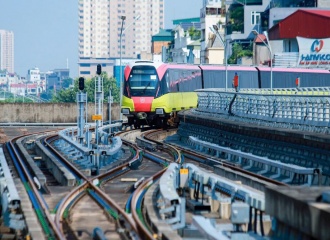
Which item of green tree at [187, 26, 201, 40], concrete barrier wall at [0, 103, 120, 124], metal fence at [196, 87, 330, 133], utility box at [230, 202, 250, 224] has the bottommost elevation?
concrete barrier wall at [0, 103, 120, 124]

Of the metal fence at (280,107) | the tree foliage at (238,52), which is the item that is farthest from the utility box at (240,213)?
the tree foliage at (238,52)

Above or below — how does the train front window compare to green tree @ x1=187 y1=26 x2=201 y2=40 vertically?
below

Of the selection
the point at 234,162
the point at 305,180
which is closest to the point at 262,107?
the point at 234,162

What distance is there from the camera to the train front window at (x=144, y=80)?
47281mm

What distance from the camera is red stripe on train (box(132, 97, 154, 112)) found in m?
47.4

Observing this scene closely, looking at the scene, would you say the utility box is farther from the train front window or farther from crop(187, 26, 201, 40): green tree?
crop(187, 26, 201, 40): green tree

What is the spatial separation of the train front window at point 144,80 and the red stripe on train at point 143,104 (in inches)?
9.7

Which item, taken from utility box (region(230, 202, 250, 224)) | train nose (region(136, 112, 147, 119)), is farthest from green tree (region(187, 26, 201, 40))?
utility box (region(230, 202, 250, 224))

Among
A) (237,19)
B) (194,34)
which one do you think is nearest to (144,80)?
(237,19)

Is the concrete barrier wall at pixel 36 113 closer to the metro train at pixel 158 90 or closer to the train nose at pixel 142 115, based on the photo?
the metro train at pixel 158 90

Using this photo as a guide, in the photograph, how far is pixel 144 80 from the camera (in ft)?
155

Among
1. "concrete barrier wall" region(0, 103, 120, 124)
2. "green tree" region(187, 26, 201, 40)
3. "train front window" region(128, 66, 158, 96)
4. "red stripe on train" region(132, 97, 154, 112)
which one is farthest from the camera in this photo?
"green tree" region(187, 26, 201, 40)

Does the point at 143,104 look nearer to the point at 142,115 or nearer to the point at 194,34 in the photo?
the point at 142,115

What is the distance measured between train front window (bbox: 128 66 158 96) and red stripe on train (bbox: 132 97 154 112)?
25 cm
